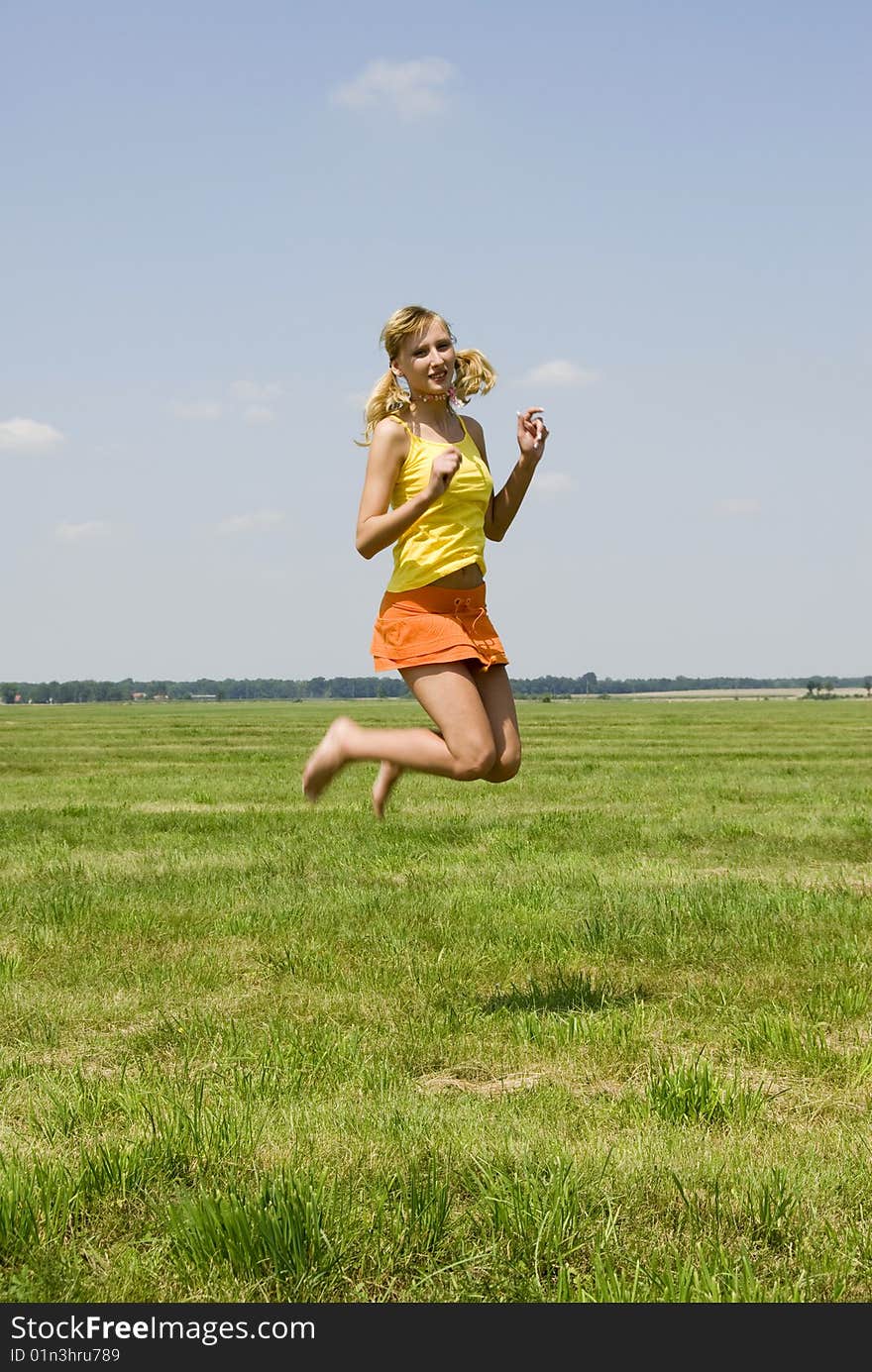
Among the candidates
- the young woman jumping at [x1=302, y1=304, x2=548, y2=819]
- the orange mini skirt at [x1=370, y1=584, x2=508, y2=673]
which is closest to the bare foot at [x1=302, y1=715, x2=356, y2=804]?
the young woman jumping at [x1=302, y1=304, x2=548, y2=819]

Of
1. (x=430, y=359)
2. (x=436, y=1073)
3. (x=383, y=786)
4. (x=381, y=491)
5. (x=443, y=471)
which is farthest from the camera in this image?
(x=383, y=786)

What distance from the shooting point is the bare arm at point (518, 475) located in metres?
6.05

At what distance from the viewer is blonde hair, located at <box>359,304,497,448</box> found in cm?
596

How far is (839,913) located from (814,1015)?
248 centimetres

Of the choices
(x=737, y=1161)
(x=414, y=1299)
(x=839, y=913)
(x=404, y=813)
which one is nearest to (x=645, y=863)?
(x=839, y=913)

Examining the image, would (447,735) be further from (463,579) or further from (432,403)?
(432,403)

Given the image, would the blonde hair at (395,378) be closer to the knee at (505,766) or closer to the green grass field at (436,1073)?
the knee at (505,766)

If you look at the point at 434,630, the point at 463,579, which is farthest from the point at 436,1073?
the point at 463,579

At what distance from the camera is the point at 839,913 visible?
8.11 metres

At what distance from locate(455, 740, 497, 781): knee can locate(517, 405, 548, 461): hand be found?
4.55 ft

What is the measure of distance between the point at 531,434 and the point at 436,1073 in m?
2.88

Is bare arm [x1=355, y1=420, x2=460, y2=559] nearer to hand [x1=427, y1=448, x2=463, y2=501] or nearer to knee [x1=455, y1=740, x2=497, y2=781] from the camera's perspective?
hand [x1=427, y1=448, x2=463, y2=501]

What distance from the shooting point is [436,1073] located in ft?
16.7

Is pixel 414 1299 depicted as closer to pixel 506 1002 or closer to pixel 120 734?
pixel 506 1002
